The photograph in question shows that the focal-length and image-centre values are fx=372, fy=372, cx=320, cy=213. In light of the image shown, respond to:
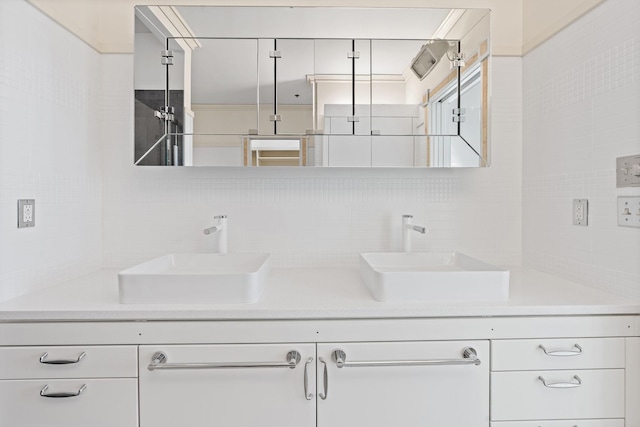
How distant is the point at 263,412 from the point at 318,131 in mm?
1140

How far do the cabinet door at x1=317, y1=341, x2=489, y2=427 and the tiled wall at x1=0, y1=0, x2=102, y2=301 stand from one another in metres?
1.13

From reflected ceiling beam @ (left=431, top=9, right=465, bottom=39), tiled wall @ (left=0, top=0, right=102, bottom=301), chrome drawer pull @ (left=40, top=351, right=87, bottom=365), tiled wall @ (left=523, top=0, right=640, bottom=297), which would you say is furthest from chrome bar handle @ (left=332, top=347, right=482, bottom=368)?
reflected ceiling beam @ (left=431, top=9, right=465, bottom=39)

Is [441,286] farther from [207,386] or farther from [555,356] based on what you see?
[207,386]

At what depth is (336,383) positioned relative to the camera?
3.97ft

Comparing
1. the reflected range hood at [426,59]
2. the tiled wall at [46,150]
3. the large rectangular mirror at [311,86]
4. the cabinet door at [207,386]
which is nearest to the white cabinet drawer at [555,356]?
the cabinet door at [207,386]

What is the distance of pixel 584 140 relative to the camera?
143 centimetres

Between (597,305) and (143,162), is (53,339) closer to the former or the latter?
(143,162)

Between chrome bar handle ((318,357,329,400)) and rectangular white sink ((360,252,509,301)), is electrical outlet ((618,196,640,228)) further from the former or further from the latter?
chrome bar handle ((318,357,329,400))

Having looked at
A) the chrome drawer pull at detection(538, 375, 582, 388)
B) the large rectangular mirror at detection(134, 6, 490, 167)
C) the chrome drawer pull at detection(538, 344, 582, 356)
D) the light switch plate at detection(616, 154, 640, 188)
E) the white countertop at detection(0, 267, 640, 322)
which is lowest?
the chrome drawer pull at detection(538, 375, 582, 388)

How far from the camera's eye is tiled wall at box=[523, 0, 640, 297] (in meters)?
1.25

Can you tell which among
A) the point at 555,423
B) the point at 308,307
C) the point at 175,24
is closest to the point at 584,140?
the point at 555,423

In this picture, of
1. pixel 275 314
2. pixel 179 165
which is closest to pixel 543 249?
pixel 275 314

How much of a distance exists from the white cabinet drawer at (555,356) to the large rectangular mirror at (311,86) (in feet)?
2.70

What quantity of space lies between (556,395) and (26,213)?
1.93m
